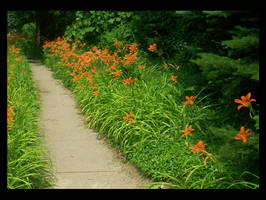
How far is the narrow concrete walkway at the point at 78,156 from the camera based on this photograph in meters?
4.14

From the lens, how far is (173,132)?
179 inches

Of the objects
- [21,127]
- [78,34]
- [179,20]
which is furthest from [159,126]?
[78,34]

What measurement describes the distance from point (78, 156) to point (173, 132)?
1.38m

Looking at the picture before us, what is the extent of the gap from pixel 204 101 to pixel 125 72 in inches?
79.0

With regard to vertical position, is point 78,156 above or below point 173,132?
below

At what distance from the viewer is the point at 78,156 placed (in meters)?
4.84

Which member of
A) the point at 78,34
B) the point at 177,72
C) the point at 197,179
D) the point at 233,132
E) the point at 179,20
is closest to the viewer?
the point at 233,132

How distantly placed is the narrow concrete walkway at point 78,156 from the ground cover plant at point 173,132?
7.3 inches

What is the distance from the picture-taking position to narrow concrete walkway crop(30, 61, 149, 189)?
4145 mm

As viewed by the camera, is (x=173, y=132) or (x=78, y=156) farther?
(x=78, y=156)

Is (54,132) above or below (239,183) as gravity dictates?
below

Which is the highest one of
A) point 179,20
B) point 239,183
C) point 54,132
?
point 179,20

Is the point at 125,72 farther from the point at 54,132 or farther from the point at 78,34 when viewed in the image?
the point at 78,34
